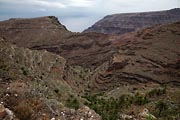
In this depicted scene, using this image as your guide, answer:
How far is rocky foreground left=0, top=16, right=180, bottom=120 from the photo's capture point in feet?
77.7

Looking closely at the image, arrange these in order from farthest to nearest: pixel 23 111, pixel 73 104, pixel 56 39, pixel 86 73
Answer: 1. pixel 56 39
2. pixel 86 73
3. pixel 73 104
4. pixel 23 111

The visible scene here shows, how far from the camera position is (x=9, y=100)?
73.9ft

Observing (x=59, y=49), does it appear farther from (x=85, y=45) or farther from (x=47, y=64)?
(x=47, y=64)

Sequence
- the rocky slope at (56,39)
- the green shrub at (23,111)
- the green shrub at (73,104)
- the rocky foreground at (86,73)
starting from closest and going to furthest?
the green shrub at (23,111) → the rocky foreground at (86,73) → the green shrub at (73,104) → the rocky slope at (56,39)

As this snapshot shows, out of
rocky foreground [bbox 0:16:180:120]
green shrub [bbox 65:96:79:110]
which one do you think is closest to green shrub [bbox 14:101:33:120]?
rocky foreground [bbox 0:16:180:120]

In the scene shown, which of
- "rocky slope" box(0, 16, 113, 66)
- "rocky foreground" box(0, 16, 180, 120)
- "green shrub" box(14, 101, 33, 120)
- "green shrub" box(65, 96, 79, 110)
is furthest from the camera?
"rocky slope" box(0, 16, 113, 66)

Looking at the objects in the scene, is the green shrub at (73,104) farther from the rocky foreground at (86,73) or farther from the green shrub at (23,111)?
the green shrub at (23,111)

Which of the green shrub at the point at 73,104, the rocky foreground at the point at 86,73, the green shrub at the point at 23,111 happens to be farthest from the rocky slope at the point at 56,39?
the green shrub at the point at 23,111

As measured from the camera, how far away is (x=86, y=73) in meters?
106

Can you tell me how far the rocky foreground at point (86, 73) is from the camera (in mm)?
23688

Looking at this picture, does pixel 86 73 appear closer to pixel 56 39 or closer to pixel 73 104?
pixel 56 39

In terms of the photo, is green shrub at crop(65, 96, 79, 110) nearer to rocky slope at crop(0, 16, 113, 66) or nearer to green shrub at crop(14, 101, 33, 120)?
green shrub at crop(14, 101, 33, 120)

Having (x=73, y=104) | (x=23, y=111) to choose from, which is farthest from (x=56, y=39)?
(x=23, y=111)

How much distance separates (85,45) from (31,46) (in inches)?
831
